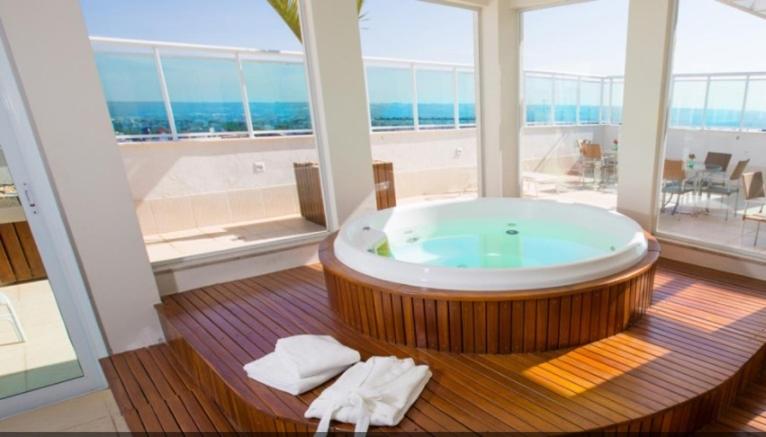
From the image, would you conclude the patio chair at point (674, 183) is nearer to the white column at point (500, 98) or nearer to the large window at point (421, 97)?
the white column at point (500, 98)

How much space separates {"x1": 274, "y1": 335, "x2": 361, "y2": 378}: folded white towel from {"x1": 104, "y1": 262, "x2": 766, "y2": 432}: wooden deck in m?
0.10

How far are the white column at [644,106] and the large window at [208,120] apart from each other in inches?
97.5

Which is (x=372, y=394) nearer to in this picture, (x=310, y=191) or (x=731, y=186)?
(x=310, y=191)

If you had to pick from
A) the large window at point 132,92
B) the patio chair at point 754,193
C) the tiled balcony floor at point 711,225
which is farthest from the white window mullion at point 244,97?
the patio chair at point 754,193

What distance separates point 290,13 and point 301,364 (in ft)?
8.54

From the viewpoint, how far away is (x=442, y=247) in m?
3.40

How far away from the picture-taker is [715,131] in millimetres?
2836

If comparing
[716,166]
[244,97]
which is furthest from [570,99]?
[244,97]

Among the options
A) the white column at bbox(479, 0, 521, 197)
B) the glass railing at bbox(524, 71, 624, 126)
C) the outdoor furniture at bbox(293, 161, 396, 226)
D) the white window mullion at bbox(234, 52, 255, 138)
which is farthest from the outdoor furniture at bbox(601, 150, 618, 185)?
the white window mullion at bbox(234, 52, 255, 138)

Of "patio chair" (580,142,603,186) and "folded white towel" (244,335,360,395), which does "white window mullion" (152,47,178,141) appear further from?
"patio chair" (580,142,603,186)

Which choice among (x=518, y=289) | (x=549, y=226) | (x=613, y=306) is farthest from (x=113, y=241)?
(x=549, y=226)

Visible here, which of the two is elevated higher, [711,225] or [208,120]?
[208,120]

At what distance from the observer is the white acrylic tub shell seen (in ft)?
6.02

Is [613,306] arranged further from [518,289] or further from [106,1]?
[106,1]
